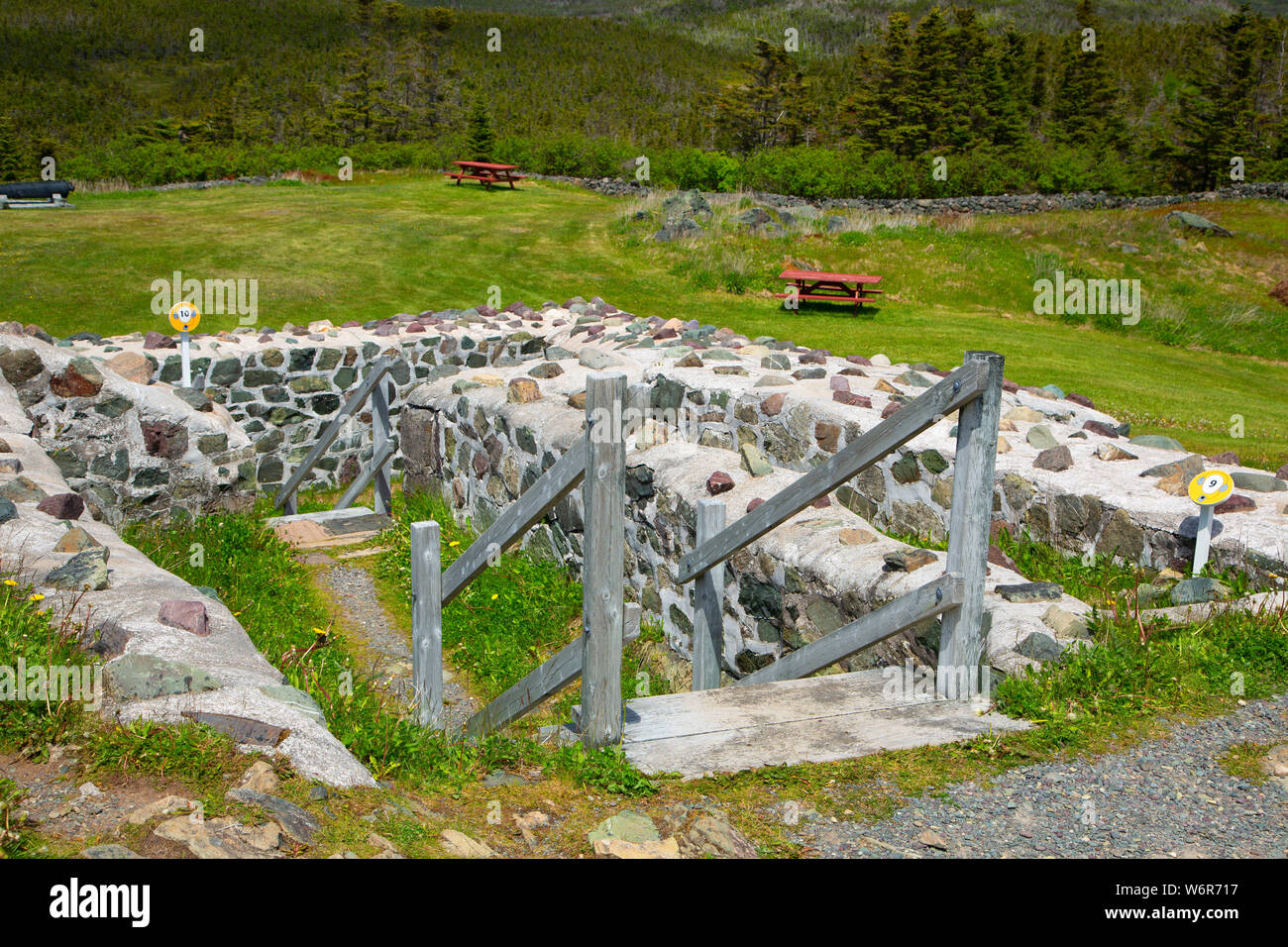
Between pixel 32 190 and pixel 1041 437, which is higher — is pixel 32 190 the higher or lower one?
the higher one

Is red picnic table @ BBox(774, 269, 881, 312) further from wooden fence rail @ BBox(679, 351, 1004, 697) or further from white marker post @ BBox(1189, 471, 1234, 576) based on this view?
wooden fence rail @ BBox(679, 351, 1004, 697)

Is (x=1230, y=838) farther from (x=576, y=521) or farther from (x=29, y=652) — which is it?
(x=576, y=521)

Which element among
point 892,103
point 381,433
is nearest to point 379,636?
point 381,433

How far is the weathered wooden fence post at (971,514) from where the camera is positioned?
13.0 ft

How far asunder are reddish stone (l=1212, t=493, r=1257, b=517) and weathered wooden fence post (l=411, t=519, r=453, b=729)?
4409 millimetres

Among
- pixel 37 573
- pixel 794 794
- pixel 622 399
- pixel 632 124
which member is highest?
pixel 632 124

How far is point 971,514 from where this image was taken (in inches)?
158

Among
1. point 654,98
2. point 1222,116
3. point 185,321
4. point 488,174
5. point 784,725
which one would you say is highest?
point 654,98

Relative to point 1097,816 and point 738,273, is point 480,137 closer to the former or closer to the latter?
point 738,273

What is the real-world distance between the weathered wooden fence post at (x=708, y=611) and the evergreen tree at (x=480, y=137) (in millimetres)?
33109

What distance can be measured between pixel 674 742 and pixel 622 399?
1.34 metres

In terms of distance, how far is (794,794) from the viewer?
A: 3.55 meters

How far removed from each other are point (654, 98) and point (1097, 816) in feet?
230
